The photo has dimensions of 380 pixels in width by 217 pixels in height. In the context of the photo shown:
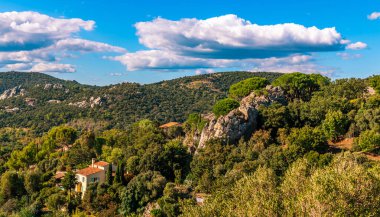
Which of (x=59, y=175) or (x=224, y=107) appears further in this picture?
(x=224, y=107)

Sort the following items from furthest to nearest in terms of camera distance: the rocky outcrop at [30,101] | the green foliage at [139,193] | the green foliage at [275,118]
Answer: the rocky outcrop at [30,101]
the green foliage at [275,118]
the green foliage at [139,193]

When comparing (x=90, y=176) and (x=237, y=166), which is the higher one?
(x=237, y=166)

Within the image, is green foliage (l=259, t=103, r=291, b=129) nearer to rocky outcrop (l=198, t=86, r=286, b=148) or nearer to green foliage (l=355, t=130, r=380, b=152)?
rocky outcrop (l=198, t=86, r=286, b=148)

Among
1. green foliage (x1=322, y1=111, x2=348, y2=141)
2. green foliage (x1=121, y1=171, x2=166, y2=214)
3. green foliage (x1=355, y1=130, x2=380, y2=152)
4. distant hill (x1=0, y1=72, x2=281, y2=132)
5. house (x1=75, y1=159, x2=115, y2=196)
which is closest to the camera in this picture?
green foliage (x1=355, y1=130, x2=380, y2=152)

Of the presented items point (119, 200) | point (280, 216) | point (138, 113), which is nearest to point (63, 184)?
→ point (119, 200)

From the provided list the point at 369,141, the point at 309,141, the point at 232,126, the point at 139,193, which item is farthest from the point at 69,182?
the point at 369,141

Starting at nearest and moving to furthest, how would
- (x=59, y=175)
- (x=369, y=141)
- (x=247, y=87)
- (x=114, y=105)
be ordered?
1. (x=369, y=141)
2. (x=59, y=175)
3. (x=247, y=87)
4. (x=114, y=105)

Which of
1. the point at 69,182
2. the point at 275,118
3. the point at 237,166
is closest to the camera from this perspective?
the point at 237,166

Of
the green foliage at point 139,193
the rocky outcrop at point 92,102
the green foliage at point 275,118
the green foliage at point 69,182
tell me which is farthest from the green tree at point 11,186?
the rocky outcrop at point 92,102

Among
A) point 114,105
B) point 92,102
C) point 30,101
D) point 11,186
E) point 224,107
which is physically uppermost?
point 224,107

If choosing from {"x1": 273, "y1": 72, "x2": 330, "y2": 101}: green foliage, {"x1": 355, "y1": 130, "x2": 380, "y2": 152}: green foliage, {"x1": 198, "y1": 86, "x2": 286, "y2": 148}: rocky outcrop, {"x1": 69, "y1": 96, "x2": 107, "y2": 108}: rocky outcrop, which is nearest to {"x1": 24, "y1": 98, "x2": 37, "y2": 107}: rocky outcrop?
{"x1": 69, "y1": 96, "x2": 107, "y2": 108}: rocky outcrop

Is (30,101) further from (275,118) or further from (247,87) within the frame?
(275,118)

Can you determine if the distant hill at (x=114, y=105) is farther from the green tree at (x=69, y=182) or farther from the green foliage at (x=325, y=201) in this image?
the green foliage at (x=325, y=201)

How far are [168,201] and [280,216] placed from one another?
24.0m
